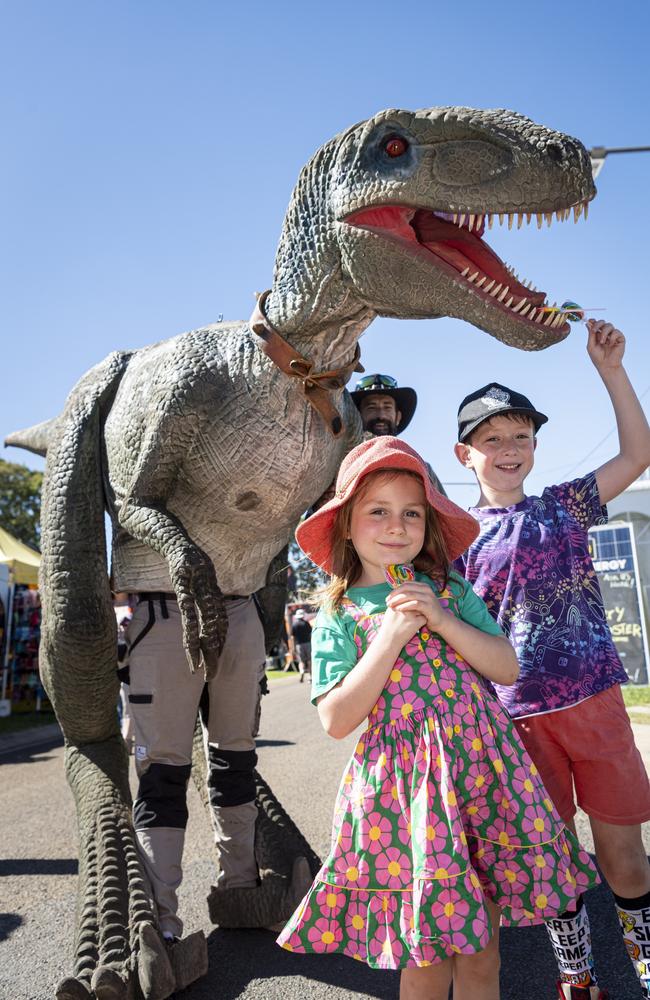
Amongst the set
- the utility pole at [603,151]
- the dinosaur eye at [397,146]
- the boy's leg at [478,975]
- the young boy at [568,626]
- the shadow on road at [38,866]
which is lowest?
the shadow on road at [38,866]

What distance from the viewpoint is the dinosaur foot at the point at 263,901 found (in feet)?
8.00

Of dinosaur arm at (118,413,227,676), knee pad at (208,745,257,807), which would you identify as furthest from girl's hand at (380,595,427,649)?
knee pad at (208,745,257,807)

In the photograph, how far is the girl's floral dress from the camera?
1412mm

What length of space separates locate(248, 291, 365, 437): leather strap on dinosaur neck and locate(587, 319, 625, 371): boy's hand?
2.25 ft

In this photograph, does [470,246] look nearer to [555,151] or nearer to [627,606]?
[555,151]

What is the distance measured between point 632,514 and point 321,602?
1313 cm

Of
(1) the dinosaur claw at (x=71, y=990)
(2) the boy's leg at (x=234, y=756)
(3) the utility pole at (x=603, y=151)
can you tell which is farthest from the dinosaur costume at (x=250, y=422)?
(3) the utility pole at (x=603, y=151)

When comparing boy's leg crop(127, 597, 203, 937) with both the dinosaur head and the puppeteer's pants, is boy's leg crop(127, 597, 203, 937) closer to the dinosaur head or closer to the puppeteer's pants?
the puppeteer's pants

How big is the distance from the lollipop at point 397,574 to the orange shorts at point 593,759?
644mm

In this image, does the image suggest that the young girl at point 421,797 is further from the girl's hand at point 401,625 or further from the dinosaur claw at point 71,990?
the dinosaur claw at point 71,990

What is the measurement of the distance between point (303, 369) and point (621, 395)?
0.92m

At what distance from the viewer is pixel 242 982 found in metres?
2.13

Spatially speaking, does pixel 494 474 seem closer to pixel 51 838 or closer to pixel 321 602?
pixel 321 602

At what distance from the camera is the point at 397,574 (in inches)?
66.1
